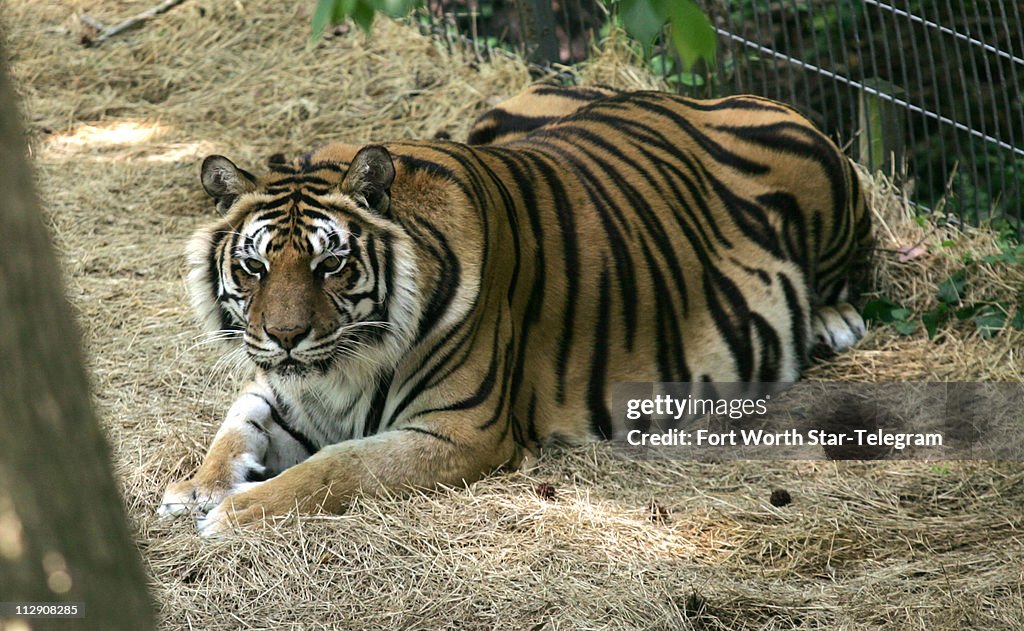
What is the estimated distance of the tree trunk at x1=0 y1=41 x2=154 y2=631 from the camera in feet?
4.91

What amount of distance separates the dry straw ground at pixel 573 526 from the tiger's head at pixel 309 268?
0.54 m

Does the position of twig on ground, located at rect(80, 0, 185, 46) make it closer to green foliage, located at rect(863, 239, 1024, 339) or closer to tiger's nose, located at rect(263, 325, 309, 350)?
tiger's nose, located at rect(263, 325, 309, 350)

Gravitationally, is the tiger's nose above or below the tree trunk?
below

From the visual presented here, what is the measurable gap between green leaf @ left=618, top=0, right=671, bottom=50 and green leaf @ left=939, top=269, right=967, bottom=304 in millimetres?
3761

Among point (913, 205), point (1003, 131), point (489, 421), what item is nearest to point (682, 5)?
point (489, 421)

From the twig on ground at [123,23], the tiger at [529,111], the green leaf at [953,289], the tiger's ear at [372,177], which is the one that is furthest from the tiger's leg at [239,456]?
the twig on ground at [123,23]

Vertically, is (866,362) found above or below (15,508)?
below

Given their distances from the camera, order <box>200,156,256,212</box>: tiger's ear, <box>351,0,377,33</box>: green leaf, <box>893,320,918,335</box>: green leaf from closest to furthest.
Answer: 1. <box>351,0,377,33</box>: green leaf
2. <box>200,156,256,212</box>: tiger's ear
3. <box>893,320,918,335</box>: green leaf

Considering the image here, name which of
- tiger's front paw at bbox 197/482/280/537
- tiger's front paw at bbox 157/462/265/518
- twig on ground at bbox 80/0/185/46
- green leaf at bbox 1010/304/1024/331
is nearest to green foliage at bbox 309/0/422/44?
tiger's front paw at bbox 197/482/280/537

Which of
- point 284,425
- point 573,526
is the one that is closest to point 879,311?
point 573,526

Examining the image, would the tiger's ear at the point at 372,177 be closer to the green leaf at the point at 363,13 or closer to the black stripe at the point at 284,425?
the black stripe at the point at 284,425

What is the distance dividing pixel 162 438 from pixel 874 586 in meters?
2.58

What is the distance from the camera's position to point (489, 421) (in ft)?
13.7

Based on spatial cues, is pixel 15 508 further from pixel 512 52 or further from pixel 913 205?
pixel 512 52
